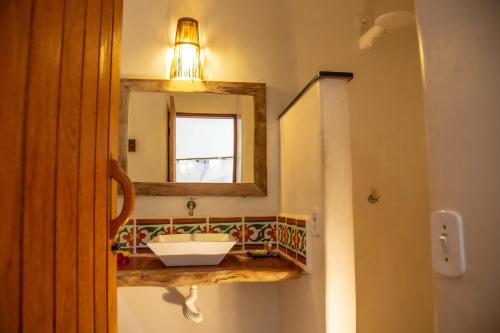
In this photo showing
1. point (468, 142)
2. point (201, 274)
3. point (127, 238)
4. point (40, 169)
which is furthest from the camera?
point (127, 238)

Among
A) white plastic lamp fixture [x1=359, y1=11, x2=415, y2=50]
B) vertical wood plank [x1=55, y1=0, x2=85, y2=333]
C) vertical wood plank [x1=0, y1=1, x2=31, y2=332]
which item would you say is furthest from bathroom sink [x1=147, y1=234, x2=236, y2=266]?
white plastic lamp fixture [x1=359, y1=11, x2=415, y2=50]

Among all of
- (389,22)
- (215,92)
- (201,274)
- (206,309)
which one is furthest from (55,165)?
(389,22)

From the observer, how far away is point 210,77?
6.93ft

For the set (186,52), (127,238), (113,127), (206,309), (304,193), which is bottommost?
(206,309)

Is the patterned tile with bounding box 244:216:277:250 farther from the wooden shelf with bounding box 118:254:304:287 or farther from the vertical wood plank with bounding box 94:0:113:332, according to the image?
the vertical wood plank with bounding box 94:0:113:332

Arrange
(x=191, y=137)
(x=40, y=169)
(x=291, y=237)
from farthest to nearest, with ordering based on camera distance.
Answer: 1. (x=191, y=137)
2. (x=291, y=237)
3. (x=40, y=169)

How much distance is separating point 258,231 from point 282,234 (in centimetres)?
16

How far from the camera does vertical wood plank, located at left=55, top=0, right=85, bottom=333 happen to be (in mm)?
777

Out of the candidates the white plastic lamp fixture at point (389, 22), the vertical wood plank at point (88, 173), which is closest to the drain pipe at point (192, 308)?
the vertical wood plank at point (88, 173)

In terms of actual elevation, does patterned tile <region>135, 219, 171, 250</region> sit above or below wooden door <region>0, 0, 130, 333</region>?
below

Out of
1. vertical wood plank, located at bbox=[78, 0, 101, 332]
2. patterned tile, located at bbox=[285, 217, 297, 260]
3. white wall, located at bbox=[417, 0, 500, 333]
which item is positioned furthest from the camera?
patterned tile, located at bbox=[285, 217, 297, 260]

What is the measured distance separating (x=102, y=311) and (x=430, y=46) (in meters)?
1.00

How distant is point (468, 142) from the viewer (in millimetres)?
640

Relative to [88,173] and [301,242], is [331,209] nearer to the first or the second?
[301,242]
